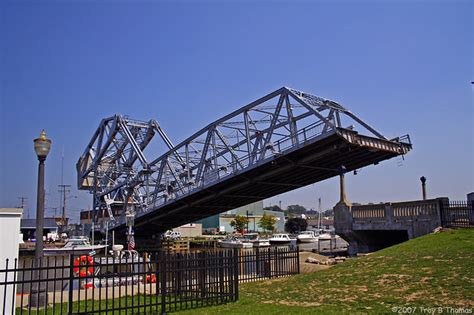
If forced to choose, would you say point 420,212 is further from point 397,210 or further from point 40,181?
point 40,181

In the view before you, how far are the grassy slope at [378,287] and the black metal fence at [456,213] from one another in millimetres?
6679

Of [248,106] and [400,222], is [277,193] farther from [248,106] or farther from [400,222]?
[400,222]

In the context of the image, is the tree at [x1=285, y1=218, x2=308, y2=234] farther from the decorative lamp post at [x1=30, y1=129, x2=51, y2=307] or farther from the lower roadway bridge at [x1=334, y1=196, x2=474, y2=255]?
the decorative lamp post at [x1=30, y1=129, x2=51, y2=307]

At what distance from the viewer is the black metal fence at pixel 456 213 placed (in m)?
25.0

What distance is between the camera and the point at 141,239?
5831cm

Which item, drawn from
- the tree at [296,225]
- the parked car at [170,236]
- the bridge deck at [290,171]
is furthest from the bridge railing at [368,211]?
the tree at [296,225]

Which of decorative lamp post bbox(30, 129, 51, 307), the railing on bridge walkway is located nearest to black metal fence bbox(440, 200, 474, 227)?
the railing on bridge walkway

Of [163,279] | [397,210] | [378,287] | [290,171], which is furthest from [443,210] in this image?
[163,279]

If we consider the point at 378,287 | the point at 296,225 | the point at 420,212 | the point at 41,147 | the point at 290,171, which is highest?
the point at 290,171

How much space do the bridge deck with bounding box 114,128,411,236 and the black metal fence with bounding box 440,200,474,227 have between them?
4.53 metres

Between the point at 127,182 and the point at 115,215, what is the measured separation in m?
7.98

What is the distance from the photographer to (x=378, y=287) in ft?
42.7

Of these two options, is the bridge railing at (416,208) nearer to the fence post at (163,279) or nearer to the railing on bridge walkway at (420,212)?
the railing on bridge walkway at (420,212)

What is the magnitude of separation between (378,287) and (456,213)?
648 inches
